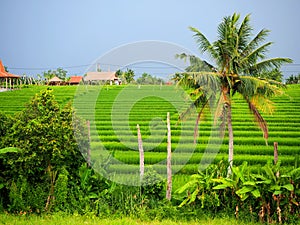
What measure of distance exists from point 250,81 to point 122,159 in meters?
5.93

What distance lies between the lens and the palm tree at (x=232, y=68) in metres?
10.4

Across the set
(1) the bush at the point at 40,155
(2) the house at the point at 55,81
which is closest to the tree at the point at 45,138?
(1) the bush at the point at 40,155

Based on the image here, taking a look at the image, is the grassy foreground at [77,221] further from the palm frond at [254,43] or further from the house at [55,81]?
the house at [55,81]

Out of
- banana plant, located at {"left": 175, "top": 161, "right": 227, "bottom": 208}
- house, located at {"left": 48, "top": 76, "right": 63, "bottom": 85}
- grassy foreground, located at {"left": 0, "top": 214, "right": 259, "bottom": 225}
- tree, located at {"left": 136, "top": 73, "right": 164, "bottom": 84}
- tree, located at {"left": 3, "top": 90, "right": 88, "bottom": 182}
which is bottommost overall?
grassy foreground, located at {"left": 0, "top": 214, "right": 259, "bottom": 225}

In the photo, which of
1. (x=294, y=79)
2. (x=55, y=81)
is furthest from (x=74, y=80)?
(x=294, y=79)

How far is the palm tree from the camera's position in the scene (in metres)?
10.4

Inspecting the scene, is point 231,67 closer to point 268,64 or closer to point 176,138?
point 268,64

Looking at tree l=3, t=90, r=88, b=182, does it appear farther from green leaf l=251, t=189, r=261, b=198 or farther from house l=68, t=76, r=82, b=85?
house l=68, t=76, r=82, b=85

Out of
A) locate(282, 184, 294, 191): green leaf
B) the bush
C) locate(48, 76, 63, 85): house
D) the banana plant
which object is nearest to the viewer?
locate(282, 184, 294, 191): green leaf

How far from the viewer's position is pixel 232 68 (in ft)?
34.4

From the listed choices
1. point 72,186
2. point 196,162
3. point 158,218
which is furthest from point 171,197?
point 196,162

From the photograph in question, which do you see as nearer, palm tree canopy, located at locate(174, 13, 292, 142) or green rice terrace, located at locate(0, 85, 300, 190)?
palm tree canopy, located at locate(174, 13, 292, 142)

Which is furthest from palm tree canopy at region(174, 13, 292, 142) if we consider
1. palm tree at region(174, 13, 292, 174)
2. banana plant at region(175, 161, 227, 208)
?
banana plant at region(175, 161, 227, 208)

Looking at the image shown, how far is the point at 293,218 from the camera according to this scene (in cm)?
693
